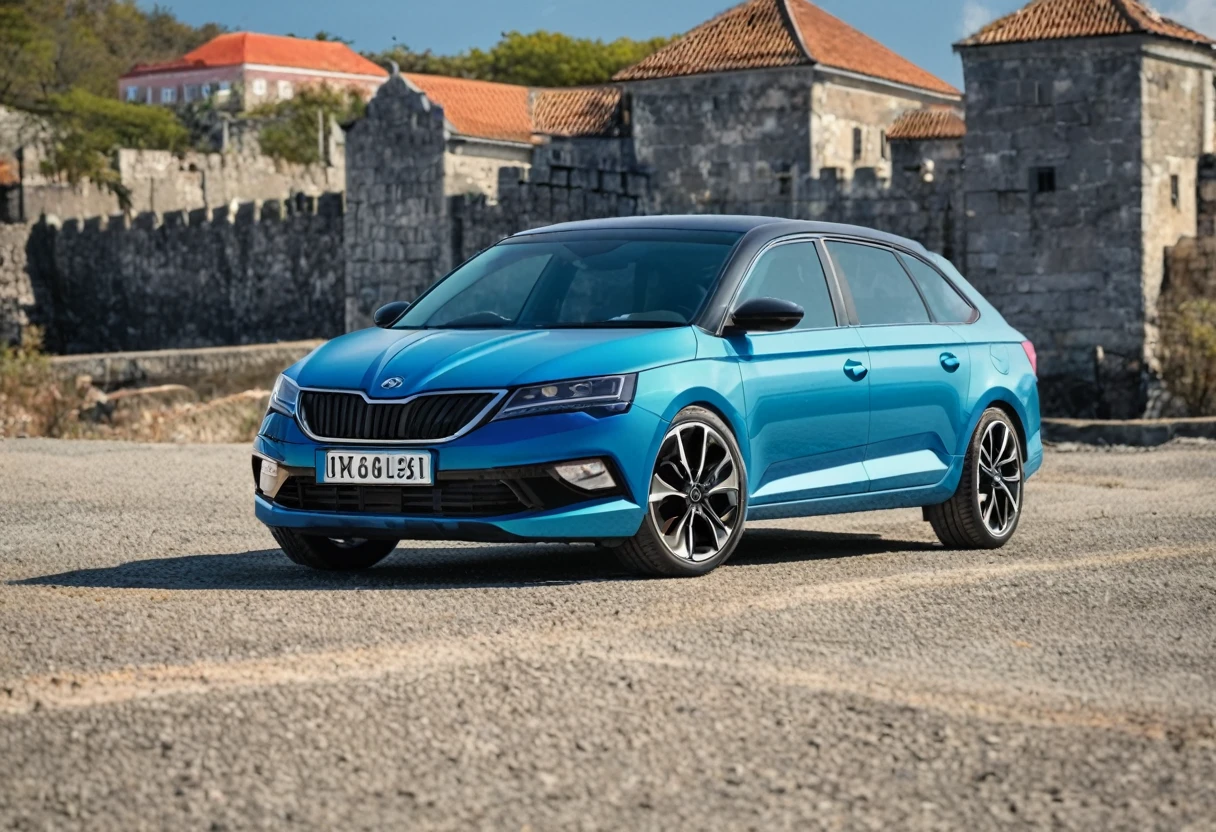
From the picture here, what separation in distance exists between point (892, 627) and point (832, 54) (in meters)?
35.2

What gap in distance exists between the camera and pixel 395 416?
23.8 ft

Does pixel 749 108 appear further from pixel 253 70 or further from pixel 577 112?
pixel 253 70

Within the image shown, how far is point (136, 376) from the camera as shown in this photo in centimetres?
1956

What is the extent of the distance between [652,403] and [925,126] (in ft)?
123

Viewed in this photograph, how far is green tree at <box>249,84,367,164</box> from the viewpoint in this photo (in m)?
91.2

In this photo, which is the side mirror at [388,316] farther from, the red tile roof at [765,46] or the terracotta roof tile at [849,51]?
the terracotta roof tile at [849,51]

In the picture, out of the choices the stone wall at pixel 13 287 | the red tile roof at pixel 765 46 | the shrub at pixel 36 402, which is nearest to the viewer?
the shrub at pixel 36 402

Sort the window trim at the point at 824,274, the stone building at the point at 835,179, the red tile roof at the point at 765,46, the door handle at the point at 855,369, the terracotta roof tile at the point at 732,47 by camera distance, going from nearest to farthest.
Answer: the window trim at the point at 824,274
the door handle at the point at 855,369
the stone building at the point at 835,179
the terracotta roof tile at the point at 732,47
the red tile roof at the point at 765,46

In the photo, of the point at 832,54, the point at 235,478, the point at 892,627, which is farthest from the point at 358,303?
the point at 892,627

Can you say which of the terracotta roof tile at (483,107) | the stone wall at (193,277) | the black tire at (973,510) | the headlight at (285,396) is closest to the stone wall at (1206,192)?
the stone wall at (193,277)

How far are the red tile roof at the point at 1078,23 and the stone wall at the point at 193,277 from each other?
1546cm

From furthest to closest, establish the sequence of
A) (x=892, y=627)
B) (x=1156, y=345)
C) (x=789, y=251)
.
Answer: (x=1156, y=345), (x=789, y=251), (x=892, y=627)

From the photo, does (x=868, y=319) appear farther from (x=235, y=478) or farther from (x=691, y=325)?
(x=235, y=478)

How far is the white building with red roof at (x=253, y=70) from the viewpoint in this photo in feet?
446
